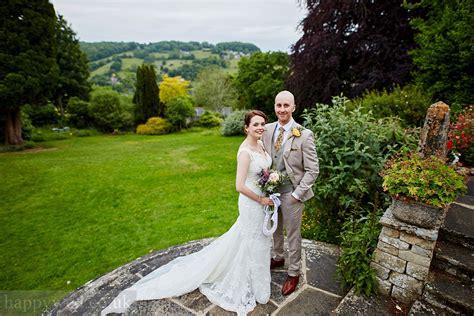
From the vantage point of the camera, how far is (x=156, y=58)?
98.0m

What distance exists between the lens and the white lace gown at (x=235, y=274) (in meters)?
2.98

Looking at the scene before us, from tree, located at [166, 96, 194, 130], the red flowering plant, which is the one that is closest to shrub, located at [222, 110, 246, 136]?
tree, located at [166, 96, 194, 130]

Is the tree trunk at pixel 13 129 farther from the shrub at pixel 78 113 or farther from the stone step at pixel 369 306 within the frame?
the stone step at pixel 369 306

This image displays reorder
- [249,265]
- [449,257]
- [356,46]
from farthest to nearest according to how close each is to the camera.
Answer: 1. [356,46]
2. [249,265]
3. [449,257]

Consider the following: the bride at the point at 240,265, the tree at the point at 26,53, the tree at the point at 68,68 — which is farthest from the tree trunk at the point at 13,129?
the bride at the point at 240,265

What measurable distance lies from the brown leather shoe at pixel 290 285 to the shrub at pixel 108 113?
24.8 meters

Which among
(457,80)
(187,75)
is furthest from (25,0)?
(187,75)

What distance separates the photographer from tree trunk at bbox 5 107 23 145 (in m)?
15.1

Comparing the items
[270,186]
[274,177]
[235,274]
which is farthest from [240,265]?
[274,177]

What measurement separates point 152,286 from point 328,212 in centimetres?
340

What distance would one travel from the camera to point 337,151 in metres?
4.36

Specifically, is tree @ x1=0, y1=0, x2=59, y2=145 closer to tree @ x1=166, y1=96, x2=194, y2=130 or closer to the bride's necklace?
tree @ x1=166, y1=96, x2=194, y2=130

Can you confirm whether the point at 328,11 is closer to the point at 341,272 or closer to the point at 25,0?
the point at 341,272

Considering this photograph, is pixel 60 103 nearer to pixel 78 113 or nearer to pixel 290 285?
pixel 78 113
